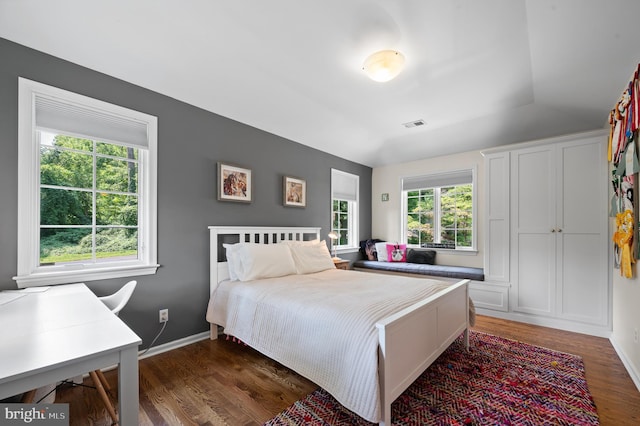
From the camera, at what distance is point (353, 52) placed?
7.82 feet

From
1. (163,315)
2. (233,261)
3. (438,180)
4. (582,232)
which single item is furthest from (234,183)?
(582,232)

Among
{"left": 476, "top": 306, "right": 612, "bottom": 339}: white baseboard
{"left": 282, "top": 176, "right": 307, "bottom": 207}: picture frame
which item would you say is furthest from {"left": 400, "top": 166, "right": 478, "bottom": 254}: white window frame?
{"left": 282, "top": 176, "right": 307, "bottom": 207}: picture frame

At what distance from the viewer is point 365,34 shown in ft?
7.14

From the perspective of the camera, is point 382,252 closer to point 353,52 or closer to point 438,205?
point 438,205

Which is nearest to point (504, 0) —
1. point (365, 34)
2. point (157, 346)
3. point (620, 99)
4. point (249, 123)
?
point (365, 34)

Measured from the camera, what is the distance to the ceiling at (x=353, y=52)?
191 cm

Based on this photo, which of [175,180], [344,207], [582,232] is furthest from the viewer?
[344,207]

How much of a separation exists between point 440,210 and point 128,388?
15.2 feet

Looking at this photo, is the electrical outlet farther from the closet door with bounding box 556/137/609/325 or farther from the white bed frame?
the closet door with bounding box 556/137/609/325

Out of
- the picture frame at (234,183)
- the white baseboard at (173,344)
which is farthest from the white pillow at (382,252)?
the white baseboard at (173,344)

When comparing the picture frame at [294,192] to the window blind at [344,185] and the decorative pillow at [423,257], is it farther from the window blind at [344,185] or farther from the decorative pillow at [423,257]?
the decorative pillow at [423,257]

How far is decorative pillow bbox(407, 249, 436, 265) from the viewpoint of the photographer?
454 cm

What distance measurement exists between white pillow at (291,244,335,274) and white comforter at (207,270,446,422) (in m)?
0.27

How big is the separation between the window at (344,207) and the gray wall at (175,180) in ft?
3.67
